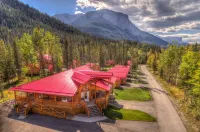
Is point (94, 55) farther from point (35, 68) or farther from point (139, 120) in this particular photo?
point (139, 120)

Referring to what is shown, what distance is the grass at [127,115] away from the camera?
18359 mm

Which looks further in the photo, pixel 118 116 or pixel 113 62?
pixel 113 62

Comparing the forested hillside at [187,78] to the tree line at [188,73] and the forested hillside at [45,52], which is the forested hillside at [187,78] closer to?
the tree line at [188,73]

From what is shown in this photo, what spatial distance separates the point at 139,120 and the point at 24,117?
47.2ft

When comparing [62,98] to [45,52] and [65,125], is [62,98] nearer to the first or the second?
[65,125]

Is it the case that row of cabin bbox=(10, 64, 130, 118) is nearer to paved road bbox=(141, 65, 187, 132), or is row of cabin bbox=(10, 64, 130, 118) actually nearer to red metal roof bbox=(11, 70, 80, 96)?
red metal roof bbox=(11, 70, 80, 96)

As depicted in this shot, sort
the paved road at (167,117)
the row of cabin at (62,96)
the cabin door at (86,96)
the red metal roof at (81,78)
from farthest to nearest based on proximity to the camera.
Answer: the cabin door at (86,96)
the red metal roof at (81,78)
the row of cabin at (62,96)
the paved road at (167,117)

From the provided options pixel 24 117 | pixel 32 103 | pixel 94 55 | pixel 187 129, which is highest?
pixel 94 55

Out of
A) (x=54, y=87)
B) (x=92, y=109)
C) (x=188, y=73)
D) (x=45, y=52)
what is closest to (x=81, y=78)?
(x=54, y=87)

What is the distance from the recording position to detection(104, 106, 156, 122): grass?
1836cm

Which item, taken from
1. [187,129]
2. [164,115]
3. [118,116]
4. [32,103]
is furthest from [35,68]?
[187,129]

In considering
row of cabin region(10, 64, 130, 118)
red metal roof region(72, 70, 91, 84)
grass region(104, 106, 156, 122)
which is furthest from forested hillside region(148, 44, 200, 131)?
red metal roof region(72, 70, 91, 84)

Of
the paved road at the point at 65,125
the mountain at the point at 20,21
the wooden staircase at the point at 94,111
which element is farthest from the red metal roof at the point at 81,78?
the mountain at the point at 20,21

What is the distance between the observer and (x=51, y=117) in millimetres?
18203
